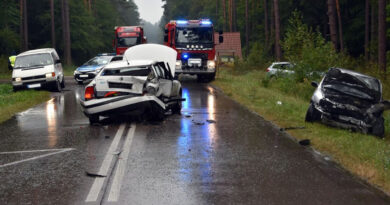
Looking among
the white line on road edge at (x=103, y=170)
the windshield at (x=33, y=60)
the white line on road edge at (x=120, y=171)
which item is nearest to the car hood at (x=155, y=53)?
the windshield at (x=33, y=60)

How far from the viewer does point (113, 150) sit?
1000 cm

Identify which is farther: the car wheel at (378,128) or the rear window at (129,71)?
the rear window at (129,71)

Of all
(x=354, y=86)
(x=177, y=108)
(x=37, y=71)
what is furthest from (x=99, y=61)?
(x=354, y=86)

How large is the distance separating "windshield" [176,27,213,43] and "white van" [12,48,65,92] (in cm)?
727

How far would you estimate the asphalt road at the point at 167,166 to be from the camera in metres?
6.68

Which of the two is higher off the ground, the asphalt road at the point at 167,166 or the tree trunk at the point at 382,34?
the tree trunk at the point at 382,34

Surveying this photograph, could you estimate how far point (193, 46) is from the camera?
1176 inches

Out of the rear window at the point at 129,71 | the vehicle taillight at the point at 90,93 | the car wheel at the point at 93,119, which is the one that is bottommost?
the car wheel at the point at 93,119

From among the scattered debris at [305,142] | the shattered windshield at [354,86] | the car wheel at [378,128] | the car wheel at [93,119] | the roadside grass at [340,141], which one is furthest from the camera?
the car wheel at [93,119]

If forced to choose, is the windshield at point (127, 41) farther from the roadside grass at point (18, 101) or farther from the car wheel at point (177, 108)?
the car wheel at point (177, 108)

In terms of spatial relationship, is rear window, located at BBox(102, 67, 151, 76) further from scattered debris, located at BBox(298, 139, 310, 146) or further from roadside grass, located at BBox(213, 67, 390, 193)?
scattered debris, located at BBox(298, 139, 310, 146)

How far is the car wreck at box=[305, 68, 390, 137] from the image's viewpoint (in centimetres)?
1206

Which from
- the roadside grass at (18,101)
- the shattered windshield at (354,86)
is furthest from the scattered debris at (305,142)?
the roadside grass at (18,101)

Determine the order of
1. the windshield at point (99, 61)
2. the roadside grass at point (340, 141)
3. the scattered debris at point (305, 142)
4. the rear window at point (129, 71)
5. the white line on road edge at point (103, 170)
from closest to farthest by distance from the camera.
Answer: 1. the white line on road edge at point (103, 170)
2. the roadside grass at point (340, 141)
3. the scattered debris at point (305, 142)
4. the rear window at point (129, 71)
5. the windshield at point (99, 61)
